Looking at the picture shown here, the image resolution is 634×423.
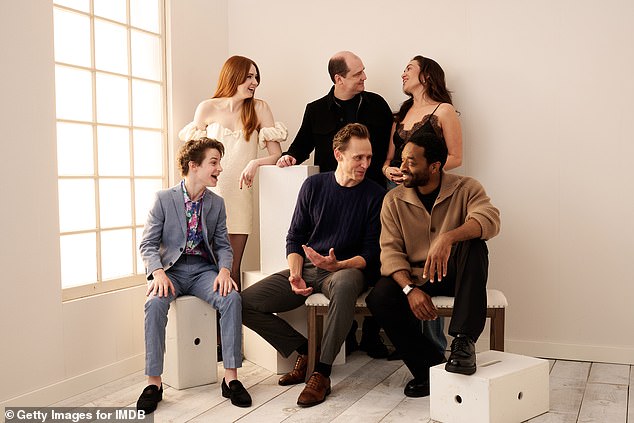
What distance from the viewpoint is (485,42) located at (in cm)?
407

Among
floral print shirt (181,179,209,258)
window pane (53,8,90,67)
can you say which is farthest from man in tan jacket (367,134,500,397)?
window pane (53,8,90,67)

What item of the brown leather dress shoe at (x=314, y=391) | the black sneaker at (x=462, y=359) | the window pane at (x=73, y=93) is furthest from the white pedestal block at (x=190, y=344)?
the black sneaker at (x=462, y=359)

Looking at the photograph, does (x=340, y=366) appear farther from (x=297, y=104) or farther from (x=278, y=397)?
(x=297, y=104)

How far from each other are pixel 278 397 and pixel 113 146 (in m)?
1.66

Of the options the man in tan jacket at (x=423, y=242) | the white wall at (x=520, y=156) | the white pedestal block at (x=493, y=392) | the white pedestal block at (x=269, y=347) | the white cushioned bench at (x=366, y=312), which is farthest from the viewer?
the white pedestal block at (x=269, y=347)

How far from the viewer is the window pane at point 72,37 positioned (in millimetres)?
3576

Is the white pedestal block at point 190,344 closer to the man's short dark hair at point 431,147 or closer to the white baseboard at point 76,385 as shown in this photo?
the white baseboard at point 76,385

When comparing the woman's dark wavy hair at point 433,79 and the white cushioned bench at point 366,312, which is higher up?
the woman's dark wavy hair at point 433,79

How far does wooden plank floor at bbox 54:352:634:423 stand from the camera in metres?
3.05

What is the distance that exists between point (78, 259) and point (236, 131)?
3.72 feet

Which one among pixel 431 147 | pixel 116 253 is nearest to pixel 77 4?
pixel 116 253

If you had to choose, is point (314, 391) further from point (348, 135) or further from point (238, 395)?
point (348, 135)

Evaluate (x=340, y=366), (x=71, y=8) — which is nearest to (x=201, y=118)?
(x=71, y=8)

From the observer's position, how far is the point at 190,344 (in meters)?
3.54
